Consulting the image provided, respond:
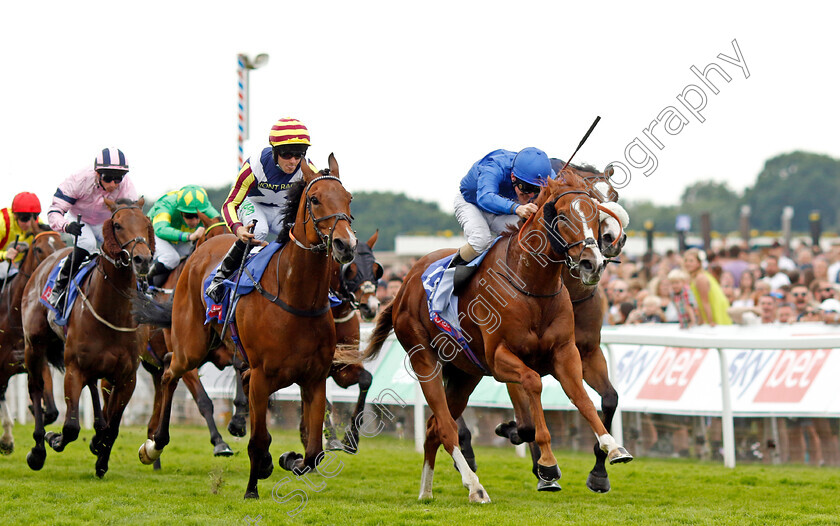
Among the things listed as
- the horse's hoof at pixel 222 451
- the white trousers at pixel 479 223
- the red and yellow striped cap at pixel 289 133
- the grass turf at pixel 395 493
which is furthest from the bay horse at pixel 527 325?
the horse's hoof at pixel 222 451

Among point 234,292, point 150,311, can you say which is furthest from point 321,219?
point 150,311

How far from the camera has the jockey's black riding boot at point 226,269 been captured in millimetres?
6707

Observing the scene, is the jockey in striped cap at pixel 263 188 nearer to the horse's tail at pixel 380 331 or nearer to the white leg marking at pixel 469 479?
the horse's tail at pixel 380 331

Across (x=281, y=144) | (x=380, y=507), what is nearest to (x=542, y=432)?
(x=380, y=507)

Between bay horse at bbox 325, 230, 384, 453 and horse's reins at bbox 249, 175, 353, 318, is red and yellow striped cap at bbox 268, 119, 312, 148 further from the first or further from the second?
bay horse at bbox 325, 230, 384, 453

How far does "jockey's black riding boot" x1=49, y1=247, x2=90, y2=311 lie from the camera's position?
26.1 ft

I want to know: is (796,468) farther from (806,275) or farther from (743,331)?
(806,275)

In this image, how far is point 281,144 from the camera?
666cm

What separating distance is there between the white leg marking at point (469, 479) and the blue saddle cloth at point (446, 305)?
2.13 feet

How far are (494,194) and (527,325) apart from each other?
3.38 ft

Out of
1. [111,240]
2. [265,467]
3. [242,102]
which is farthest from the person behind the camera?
[242,102]

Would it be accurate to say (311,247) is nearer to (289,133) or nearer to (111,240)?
(289,133)

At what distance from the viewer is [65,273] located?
319 inches

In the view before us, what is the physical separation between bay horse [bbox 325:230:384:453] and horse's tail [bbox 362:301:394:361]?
117 mm
